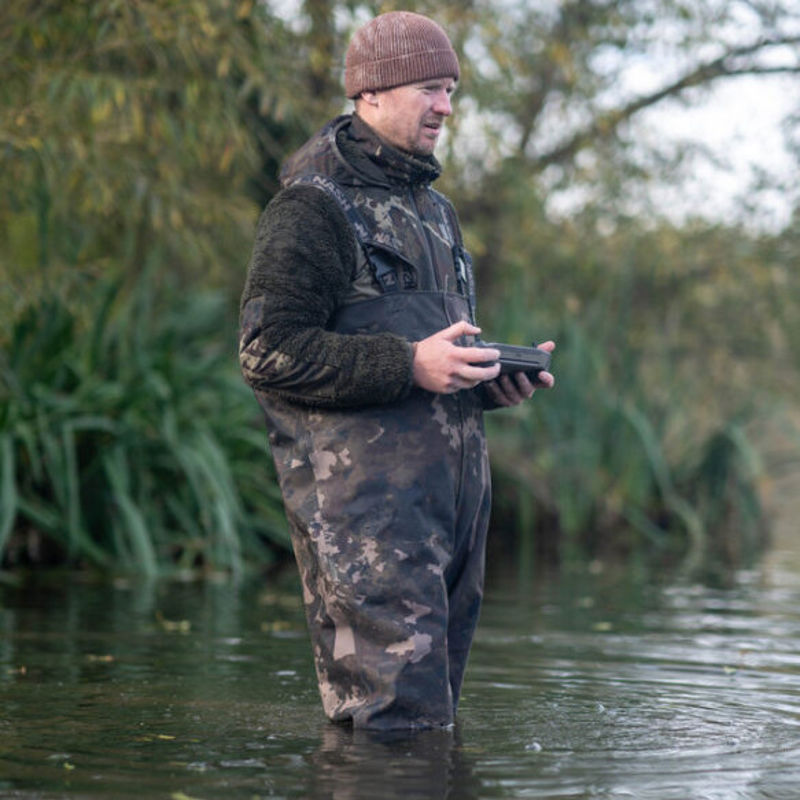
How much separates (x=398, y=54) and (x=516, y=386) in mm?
938

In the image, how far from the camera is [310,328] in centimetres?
419

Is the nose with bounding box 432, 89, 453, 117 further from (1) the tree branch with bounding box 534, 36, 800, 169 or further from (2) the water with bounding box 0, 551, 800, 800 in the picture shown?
(1) the tree branch with bounding box 534, 36, 800, 169

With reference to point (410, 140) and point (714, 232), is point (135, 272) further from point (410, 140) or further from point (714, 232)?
point (410, 140)

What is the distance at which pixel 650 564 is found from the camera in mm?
12102

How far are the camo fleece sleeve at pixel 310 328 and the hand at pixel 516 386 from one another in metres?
0.45

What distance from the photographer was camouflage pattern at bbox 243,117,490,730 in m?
4.27

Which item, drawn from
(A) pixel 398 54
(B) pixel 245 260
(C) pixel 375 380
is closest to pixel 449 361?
(C) pixel 375 380

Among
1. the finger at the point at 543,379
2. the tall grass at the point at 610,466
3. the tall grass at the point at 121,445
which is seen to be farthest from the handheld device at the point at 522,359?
the tall grass at the point at 610,466

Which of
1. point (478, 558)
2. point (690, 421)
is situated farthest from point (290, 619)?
point (690, 421)

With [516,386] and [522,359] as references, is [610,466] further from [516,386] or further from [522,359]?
[522,359]

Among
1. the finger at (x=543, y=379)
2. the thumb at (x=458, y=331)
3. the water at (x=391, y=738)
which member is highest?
the thumb at (x=458, y=331)

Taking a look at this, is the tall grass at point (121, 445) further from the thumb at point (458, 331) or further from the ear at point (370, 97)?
the thumb at point (458, 331)

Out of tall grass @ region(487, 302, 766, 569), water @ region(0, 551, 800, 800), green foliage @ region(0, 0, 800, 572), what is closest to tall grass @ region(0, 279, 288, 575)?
green foliage @ region(0, 0, 800, 572)

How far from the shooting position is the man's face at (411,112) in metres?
4.39
